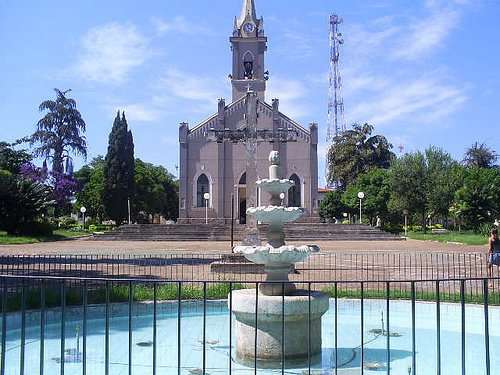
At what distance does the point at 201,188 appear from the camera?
54469 mm

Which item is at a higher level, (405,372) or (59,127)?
(59,127)

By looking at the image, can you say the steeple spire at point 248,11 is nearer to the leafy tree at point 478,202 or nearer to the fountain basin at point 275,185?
the leafy tree at point 478,202

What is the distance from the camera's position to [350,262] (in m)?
22.2

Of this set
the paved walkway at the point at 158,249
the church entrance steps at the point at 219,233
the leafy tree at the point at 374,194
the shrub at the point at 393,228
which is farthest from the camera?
Result: the leafy tree at the point at 374,194

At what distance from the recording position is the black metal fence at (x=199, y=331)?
5.73 metres

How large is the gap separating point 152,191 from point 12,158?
16.7 m


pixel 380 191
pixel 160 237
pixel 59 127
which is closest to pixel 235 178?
pixel 160 237

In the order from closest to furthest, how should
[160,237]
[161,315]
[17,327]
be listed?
1. [17,327]
2. [161,315]
3. [160,237]

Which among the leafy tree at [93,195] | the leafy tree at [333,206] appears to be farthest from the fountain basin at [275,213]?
the leafy tree at [333,206]

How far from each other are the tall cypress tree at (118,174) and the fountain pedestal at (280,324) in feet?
179

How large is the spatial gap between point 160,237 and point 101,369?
120 ft

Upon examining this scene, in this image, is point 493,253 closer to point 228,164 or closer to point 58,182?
point 228,164

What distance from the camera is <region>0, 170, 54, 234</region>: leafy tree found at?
38812 mm

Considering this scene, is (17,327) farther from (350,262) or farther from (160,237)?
(160,237)
